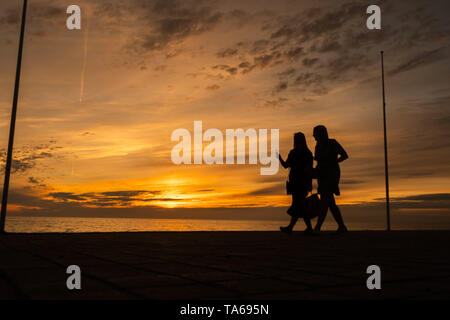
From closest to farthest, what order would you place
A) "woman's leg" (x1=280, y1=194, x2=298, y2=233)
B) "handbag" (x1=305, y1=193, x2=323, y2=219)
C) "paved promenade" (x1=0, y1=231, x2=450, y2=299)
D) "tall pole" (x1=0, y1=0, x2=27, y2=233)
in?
"paved promenade" (x1=0, y1=231, x2=450, y2=299) < "handbag" (x1=305, y1=193, x2=323, y2=219) < "woman's leg" (x1=280, y1=194, x2=298, y2=233) < "tall pole" (x1=0, y1=0, x2=27, y2=233)

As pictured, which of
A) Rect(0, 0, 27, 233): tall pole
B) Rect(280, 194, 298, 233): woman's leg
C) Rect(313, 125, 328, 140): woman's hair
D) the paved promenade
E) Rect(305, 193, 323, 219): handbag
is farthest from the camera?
Rect(0, 0, 27, 233): tall pole

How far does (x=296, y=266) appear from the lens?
4129 millimetres

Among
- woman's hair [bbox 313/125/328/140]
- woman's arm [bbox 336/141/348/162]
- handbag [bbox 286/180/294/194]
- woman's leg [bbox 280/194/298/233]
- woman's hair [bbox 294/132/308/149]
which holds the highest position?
woman's hair [bbox 313/125/328/140]

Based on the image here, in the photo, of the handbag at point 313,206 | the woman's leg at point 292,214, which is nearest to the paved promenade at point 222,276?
the handbag at point 313,206

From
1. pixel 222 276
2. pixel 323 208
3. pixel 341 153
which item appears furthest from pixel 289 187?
pixel 222 276

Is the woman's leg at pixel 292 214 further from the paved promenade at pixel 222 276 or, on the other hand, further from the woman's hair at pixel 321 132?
the paved promenade at pixel 222 276

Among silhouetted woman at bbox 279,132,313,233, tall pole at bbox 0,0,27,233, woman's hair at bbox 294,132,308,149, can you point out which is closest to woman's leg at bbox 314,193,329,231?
silhouetted woman at bbox 279,132,313,233

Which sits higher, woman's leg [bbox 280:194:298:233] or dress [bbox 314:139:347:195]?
dress [bbox 314:139:347:195]

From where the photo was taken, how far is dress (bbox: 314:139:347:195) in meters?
9.41

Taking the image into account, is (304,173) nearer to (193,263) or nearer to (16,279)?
(193,263)

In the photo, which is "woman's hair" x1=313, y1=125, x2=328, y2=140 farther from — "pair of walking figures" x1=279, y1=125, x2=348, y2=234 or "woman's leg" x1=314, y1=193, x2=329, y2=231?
"woman's leg" x1=314, y1=193, x2=329, y2=231
